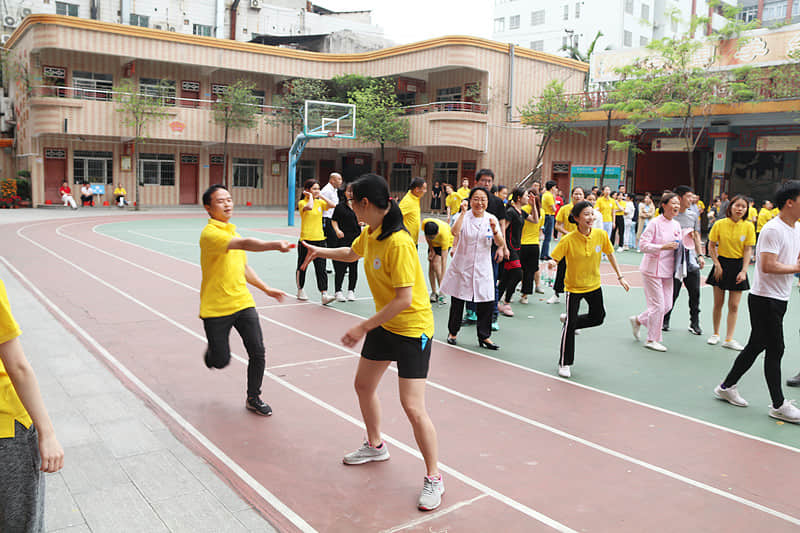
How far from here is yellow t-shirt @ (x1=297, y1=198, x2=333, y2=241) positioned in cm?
975

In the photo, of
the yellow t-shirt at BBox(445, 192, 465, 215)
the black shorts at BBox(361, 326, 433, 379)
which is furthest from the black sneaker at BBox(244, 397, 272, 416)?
the yellow t-shirt at BBox(445, 192, 465, 215)

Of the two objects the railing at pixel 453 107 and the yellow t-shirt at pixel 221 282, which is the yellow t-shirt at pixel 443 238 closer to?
the yellow t-shirt at pixel 221 282

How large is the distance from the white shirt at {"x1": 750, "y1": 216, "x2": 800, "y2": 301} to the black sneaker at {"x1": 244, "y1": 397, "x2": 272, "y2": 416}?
4186 mm

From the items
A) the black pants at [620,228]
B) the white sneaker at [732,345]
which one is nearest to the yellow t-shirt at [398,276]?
the white sneaker at [732,345]

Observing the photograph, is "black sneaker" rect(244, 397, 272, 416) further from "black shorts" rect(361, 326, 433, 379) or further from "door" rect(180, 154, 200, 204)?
"door" rect(180, 154, 200, 204)

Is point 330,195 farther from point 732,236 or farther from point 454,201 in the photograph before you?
point 454,201

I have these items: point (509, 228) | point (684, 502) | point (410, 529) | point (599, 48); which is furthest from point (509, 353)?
point (599, 48)

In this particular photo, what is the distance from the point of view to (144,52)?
107 feet

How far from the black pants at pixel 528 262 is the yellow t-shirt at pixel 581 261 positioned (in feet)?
11.9

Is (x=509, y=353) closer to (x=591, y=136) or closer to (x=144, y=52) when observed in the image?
(x=591, y=136)

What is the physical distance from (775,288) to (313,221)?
6.29m

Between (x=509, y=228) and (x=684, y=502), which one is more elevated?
(x=509, y=228)

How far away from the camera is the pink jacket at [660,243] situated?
7797 mm

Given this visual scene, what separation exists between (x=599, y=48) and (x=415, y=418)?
5743 cm
